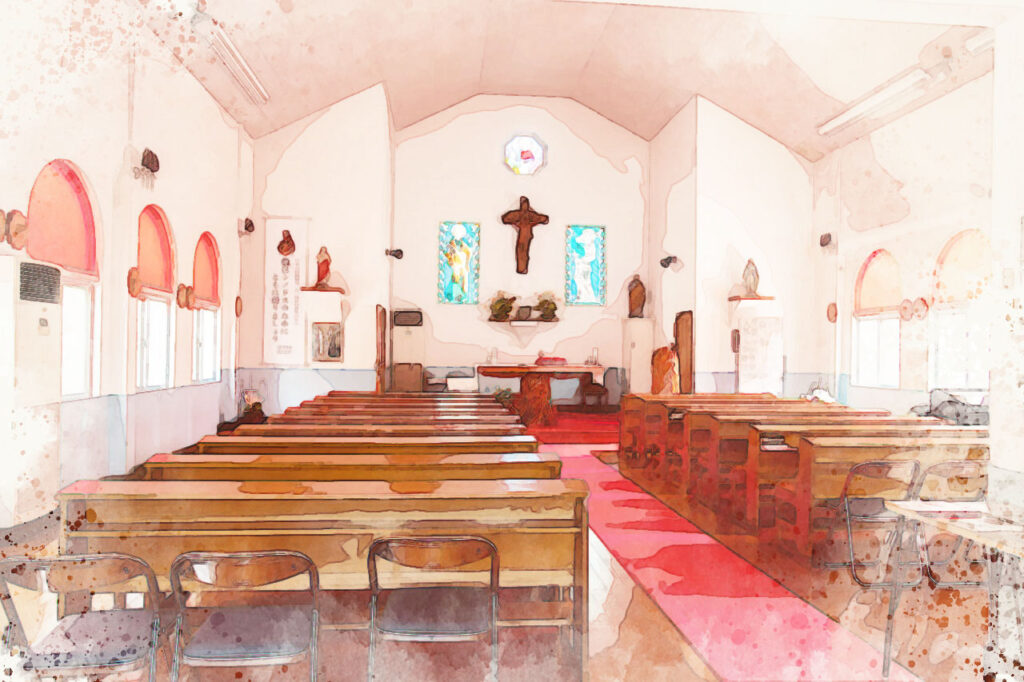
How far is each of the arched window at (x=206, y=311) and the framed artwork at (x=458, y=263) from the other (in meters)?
3.17

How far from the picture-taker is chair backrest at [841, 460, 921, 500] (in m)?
2.83

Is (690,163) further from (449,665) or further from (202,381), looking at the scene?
(449,665)

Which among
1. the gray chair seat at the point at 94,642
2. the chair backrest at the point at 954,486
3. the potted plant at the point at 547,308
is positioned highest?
the potted plant at the point at 547,308

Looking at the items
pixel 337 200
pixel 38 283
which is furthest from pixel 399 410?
pixel 337 200

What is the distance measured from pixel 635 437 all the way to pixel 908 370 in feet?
7.95

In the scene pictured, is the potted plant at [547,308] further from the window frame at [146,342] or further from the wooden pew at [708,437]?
the window frame at [146,342]

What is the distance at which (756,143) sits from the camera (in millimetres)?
7465

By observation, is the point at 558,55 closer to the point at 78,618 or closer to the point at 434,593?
the point at 434,593

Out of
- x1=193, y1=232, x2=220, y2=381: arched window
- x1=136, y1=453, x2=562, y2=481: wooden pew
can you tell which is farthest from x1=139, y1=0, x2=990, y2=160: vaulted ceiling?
x1=136, y1=453, x2=562, y2=481: wooden pew

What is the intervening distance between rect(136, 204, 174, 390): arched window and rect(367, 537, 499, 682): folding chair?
11.7 ft

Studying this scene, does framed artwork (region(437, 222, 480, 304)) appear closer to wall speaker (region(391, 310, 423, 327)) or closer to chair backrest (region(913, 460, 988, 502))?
wall speaker (region(391, 310, 423, 327))

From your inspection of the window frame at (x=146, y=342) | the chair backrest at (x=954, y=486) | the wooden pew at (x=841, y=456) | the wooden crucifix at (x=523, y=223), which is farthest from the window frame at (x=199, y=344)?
the chair backrest at (x=954, y=486)

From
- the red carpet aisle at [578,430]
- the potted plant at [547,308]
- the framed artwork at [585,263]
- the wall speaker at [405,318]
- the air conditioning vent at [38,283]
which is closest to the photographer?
the air conditioning vent at [38,283]

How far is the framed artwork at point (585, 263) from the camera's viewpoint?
9094 mm
